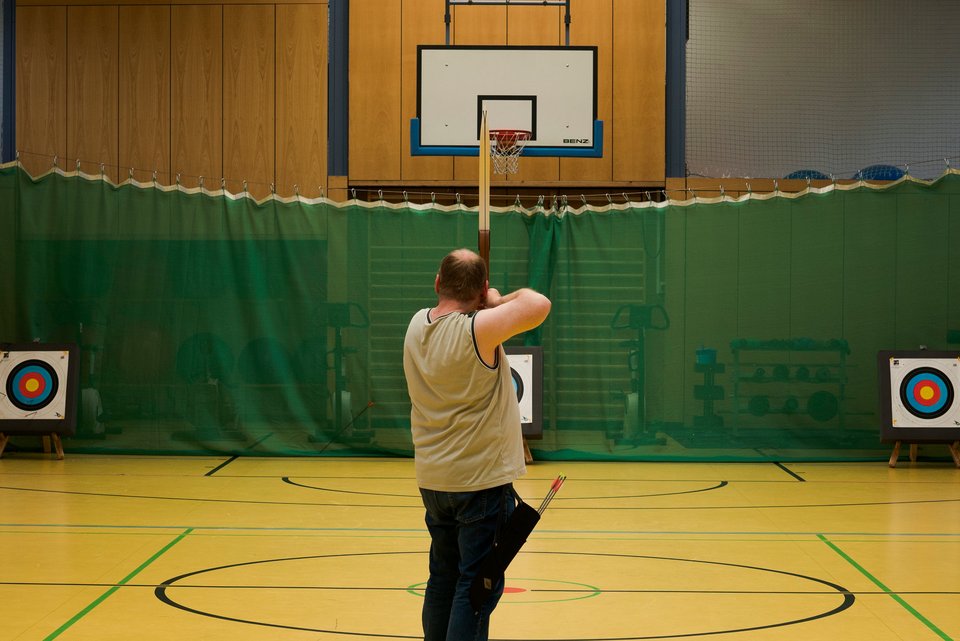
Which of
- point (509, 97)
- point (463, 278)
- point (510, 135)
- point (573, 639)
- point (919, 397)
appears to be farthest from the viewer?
point (509, 97)

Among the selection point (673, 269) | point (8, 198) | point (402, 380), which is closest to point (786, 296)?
point (673, 269)

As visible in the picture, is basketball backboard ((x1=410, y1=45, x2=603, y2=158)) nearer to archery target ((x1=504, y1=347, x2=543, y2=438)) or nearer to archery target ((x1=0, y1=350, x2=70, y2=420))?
archery target ((x1=504, y1=347, x2=543, y2=438))

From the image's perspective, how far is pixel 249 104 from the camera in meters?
10.5

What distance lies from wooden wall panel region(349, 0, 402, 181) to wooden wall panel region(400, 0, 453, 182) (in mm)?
51

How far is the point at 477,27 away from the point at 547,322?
3801mm

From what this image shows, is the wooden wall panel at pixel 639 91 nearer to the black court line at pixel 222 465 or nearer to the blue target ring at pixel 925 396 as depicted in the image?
the blue target ring at pixel 925 396

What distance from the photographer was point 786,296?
782cm

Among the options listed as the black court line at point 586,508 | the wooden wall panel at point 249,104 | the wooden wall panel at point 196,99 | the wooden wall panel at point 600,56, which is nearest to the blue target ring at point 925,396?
the black court line at point 586,508

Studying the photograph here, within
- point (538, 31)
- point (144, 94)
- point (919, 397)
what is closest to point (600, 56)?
point (538, 31)

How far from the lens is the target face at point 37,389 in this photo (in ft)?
24.8

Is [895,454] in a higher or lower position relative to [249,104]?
lower

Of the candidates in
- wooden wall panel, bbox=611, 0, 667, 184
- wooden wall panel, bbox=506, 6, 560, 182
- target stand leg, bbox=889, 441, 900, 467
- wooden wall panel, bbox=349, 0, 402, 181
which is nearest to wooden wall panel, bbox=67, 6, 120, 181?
wooden wall panel, bbox=349, 0, 402, 181

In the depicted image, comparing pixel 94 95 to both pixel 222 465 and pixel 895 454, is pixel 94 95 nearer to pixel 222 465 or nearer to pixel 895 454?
pixel 222 465

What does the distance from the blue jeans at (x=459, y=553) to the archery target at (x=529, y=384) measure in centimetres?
490
